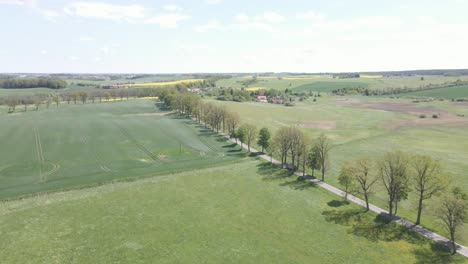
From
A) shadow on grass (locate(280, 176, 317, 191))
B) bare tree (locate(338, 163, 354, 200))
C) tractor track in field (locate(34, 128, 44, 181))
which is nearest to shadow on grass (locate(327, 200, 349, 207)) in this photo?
bare tree (locate(338, 163, 354, 200))

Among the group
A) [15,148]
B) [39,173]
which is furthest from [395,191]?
[15,148]

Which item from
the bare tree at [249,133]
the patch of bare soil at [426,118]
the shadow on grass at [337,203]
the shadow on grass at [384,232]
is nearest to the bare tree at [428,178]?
the shadow on grass at [384,232]

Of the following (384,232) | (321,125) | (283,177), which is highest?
(321,125)

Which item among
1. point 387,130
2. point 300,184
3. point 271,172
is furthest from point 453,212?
point 387,130

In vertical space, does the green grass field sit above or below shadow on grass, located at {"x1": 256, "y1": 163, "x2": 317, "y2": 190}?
below

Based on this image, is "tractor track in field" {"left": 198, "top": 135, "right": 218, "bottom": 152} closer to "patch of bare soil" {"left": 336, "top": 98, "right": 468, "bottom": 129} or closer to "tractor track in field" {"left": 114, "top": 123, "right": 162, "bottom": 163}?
"tractor track in field" {"left": 114, "top": 123, "right": 162, "bottom": 163}

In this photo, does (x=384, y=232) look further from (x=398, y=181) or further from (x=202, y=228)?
(x=202, y=228)
